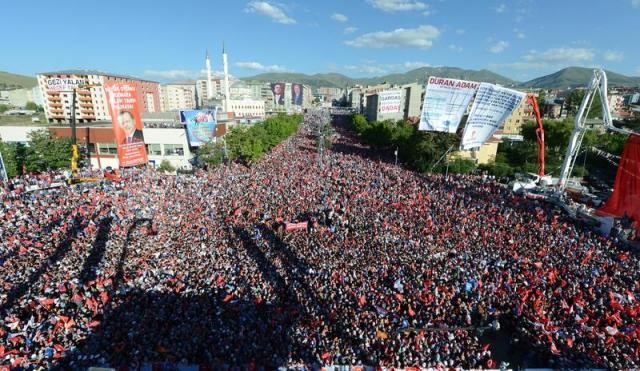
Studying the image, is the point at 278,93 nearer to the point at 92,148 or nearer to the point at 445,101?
the point at 92,148

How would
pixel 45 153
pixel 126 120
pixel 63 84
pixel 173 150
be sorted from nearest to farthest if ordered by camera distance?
pixel 126 120 < pixel 63 84 < pixel 45 153 < pixel 173 150

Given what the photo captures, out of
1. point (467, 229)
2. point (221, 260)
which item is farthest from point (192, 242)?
point (467, 229)

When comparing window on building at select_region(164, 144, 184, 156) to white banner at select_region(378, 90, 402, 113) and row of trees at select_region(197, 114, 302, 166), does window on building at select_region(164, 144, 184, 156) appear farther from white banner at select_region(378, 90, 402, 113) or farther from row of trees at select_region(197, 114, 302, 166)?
white banner at select_region(378, 90, 402, 113)

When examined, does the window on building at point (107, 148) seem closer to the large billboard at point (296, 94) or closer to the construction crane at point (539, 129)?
the construction crane at point (539, 129)

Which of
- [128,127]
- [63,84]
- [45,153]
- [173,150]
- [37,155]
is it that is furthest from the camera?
[173,150]

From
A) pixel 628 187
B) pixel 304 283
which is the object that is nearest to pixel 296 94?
pixel 628 187

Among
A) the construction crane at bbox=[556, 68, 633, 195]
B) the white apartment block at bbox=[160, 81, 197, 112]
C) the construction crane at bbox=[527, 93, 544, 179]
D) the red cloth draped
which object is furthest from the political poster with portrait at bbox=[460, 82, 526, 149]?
the white apartment block at bbox=[160, 81, 197, 112]

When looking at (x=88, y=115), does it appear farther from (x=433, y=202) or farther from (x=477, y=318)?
(x=477, y=318)
